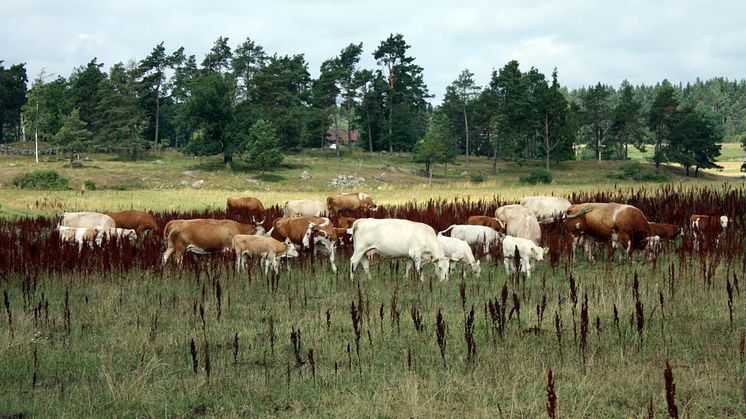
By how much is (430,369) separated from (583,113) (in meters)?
106

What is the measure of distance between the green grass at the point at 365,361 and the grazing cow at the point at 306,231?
13.9 feet

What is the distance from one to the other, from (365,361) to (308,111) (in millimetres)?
81267

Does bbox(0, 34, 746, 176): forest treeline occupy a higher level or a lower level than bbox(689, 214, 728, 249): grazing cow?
higher

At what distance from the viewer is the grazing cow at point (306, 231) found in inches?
561

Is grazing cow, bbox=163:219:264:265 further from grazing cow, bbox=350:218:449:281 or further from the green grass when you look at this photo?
the green grass

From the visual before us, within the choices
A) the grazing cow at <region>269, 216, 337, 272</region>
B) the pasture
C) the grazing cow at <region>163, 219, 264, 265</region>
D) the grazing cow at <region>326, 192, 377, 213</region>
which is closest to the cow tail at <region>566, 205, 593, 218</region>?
the pasture

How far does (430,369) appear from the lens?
6.13 meters

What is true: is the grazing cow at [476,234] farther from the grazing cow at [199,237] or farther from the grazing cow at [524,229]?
the grazing cow at [199,237]

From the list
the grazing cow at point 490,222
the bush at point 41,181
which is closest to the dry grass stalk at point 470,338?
the grazing cow at point 490,222

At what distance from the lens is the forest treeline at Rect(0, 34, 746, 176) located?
73875mm

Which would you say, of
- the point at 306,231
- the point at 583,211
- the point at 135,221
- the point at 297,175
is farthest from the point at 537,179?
the point at 306,231

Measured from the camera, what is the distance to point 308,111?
282ft

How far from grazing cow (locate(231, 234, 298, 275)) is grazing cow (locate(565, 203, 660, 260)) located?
20.4 ft

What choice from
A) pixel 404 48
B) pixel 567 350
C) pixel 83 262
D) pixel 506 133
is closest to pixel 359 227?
pixel 83 262
